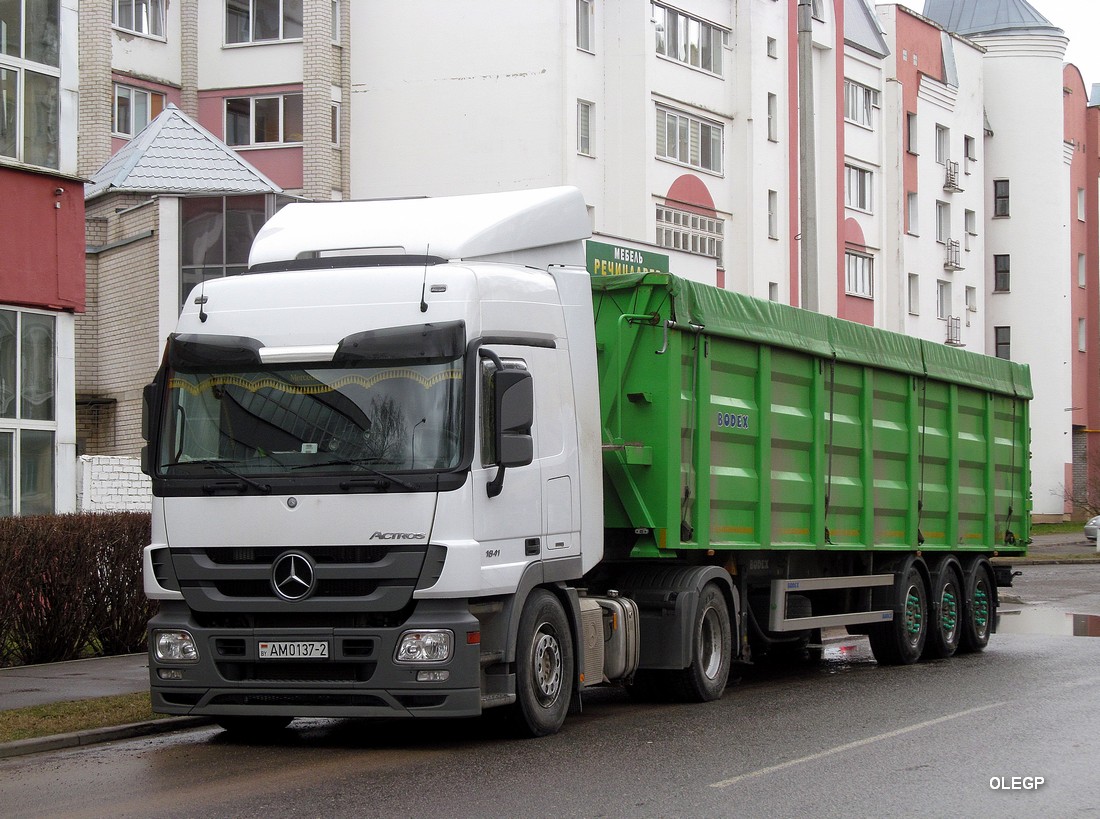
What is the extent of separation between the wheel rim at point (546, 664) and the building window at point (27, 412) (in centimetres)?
1091

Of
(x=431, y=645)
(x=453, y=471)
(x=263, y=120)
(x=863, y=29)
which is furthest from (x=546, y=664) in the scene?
(x=863, y=29)

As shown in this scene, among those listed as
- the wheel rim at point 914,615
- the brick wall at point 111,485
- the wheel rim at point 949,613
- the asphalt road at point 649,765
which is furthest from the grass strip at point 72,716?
the brick wall at point 111,485

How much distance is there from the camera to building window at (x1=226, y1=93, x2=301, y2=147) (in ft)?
146

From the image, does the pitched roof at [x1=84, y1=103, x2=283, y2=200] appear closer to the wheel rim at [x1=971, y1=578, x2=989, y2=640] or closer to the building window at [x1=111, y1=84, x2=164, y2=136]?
the building window at [x1=111, y1=84, x2=164, y2=136]

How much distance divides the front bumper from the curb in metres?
0.95

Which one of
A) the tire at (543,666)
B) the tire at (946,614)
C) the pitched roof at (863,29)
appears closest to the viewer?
the tire at (543,666)

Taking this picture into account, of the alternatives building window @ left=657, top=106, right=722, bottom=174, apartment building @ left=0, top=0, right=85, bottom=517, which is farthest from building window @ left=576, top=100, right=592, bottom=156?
apartment building @ left=0, top=0, right=85, bottom=517

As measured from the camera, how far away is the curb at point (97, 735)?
10.3 m

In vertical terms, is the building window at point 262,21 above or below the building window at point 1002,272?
above

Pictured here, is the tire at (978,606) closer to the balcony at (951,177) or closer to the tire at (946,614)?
the tire at (946,614)

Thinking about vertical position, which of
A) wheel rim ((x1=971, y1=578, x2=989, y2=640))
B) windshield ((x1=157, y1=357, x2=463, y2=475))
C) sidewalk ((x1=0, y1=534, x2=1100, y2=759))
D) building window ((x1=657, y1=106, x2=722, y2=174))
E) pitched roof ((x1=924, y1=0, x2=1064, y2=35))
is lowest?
sidewalk ((x1=0, y1=534, x2=1100, y2=759))

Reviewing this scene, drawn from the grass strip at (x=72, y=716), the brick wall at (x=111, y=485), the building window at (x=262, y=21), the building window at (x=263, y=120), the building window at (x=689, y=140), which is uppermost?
the building window at (x=262, y=21)

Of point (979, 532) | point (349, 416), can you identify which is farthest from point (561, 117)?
point (349, 416)

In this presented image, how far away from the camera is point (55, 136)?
1983 cm
